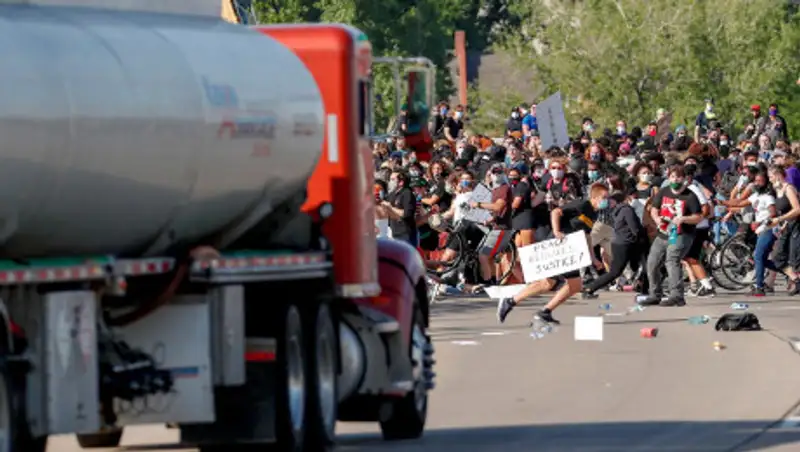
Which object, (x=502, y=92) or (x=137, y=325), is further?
(x=502, y=92)

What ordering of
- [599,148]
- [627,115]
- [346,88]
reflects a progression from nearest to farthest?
[346,88] < [599,148] < [627,115]

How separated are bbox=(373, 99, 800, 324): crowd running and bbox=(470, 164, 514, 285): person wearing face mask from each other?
0.5 inches

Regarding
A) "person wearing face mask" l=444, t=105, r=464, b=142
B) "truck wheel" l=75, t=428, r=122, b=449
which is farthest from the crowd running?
"truck wheel" l=75, t=428, r=122, b=449

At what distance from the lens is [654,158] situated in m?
33.9

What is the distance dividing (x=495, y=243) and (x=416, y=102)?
16.4 meters

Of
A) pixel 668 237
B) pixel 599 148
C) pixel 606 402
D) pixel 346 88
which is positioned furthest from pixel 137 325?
pixel 599 148

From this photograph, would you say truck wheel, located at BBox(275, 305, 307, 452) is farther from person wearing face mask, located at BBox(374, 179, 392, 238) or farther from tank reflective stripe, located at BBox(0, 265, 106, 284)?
person wearing face mask, located at BBox(374, 179, 392, 238)

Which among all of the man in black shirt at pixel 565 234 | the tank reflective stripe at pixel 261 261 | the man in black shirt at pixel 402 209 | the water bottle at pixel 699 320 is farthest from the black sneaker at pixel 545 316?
the tank reflective stripe at pixel 261 261

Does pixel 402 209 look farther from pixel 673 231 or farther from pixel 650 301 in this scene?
pixel 673 231

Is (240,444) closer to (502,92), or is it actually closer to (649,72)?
(649,72)

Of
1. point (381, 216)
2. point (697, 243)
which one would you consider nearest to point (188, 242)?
point (381, 216)

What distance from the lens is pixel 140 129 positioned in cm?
1179

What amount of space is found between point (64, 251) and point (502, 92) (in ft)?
165

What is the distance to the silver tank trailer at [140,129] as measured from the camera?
11055 mm
